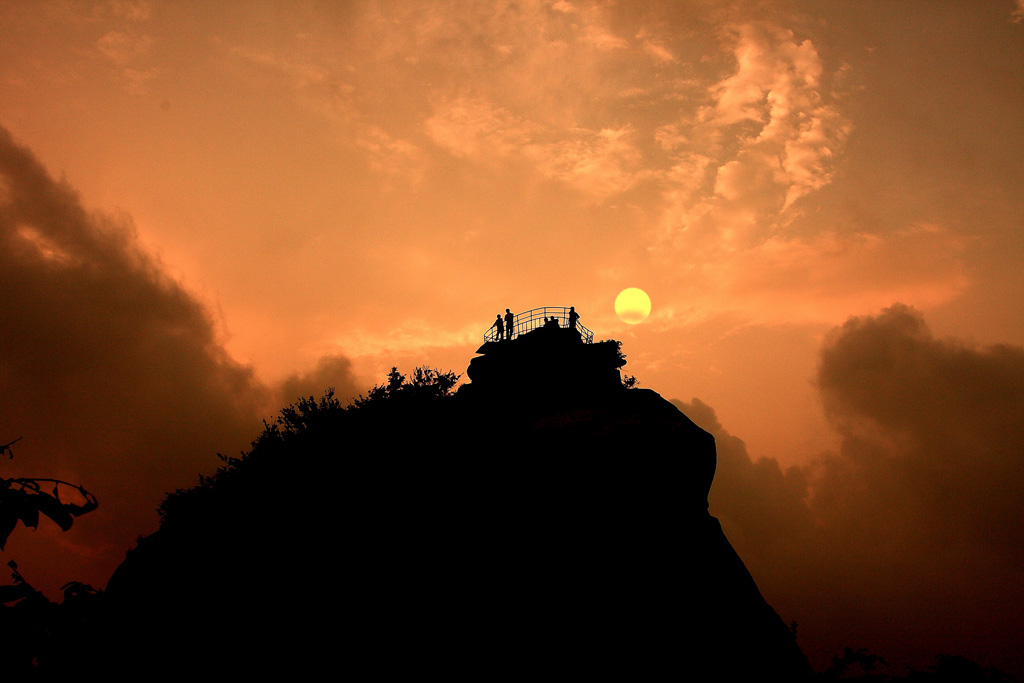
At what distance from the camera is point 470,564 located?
2138cm

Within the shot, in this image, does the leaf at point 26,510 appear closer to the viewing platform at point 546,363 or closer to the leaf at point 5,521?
the leaf at point 5,521

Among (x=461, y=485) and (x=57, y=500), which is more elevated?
(x=461, y=485)

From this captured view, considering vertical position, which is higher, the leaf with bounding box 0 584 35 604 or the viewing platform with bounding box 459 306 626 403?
the viewing platform with bounding box 459 306 626 403

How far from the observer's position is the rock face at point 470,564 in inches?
752

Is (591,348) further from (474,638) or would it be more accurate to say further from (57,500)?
(57,500)

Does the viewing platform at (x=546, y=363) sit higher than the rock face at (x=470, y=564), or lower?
higher

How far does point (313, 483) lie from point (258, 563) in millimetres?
4482

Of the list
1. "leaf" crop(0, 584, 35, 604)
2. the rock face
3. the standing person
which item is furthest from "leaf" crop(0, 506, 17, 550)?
the standing person

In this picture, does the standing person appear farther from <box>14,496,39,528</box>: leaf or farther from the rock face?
<box>14,496,39,528</box>: leaf

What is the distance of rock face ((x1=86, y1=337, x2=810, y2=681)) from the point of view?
62.7 ft

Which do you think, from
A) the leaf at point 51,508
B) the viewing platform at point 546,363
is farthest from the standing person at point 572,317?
the leaf at point 51,508

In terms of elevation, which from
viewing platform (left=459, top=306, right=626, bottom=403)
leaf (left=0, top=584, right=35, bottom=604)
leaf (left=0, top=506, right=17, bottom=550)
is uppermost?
viewing platform (left=459, top=306, right=626, bottom=403)

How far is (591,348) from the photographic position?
36.3 metres

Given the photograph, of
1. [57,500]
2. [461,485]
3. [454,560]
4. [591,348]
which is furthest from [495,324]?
[57,500]
